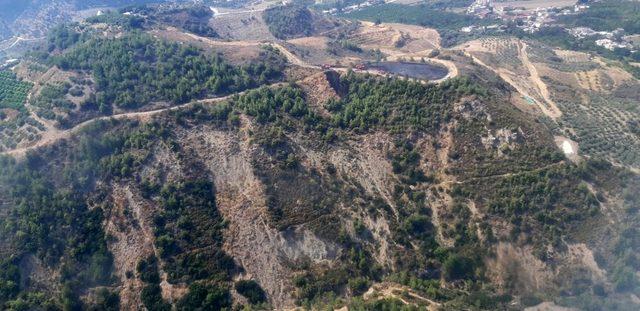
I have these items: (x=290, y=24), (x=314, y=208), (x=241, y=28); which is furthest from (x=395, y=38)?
(x=314, y=208)

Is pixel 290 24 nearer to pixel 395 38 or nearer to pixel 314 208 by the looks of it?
pixel 395 38

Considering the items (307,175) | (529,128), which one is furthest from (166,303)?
(529,128)

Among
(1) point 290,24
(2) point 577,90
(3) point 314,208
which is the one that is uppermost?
(2) point 577,90

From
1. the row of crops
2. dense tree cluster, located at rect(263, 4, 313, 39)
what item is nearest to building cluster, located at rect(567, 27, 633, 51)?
dense tree cluster, located at rect(263, 4, 313, 39)

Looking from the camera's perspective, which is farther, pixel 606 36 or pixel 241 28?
pixel 241 28

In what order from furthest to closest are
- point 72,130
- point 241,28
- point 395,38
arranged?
1. point 241,28
2. point 395,38
3. point 72,130

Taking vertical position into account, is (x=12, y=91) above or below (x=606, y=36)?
below

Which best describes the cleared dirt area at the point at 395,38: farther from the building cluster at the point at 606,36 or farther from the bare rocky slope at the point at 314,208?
the bare rocky slope at the point at 314,208

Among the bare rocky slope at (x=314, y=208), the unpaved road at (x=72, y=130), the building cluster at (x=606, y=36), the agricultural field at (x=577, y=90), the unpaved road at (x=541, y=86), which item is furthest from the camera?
the building cluster at (x=606, y=36)

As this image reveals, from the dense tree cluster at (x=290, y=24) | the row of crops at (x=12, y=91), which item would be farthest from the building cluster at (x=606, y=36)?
the row of crops at (x=12, y=91)

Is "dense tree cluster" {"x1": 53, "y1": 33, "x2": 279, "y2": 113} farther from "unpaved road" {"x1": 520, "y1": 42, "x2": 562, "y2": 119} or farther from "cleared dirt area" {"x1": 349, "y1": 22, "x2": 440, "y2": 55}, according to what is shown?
"cleared dirt area" {"x1": 349, "y1": 22, "x2": 440, "y2": 55}

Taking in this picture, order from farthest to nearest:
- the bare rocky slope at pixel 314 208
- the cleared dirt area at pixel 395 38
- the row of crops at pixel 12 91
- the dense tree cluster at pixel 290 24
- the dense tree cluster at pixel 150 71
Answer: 1. the dense tree cluster at pixel 290 24
2. the cleared dirt area at pixel 395 38
3. the row of crops at pixel 12 91
4. the dense tree cluster at pixel 150 71
5. the bare rocky slope at pixel 314 208
